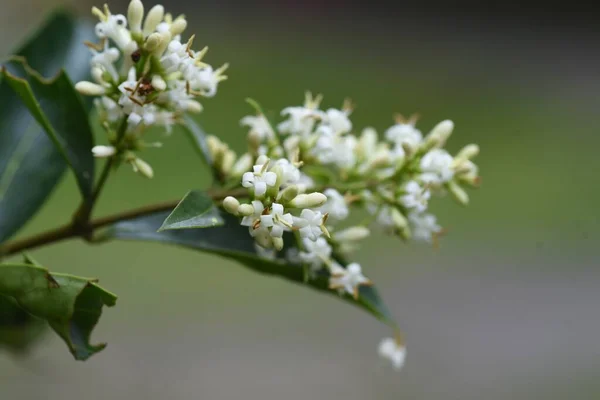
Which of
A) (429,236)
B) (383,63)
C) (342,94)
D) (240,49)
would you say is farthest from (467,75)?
(429,236)

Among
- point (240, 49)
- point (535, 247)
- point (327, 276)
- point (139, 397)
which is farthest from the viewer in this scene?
point (240, 49)

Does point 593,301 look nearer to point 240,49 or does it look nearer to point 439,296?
point 439,296

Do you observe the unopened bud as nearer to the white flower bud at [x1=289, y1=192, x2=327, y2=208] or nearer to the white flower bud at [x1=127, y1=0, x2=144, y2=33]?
the white flower bud at [x1=289, y1=192, x2=327, y2=208]

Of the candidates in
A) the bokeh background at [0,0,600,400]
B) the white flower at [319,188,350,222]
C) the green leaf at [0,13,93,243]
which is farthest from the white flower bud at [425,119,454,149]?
the bokeh background at [0,0,600,400]

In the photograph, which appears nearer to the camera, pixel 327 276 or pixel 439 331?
pixel 327 276

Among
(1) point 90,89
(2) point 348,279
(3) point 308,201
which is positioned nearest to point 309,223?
(3) point 308,201

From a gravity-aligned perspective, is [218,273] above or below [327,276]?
above
